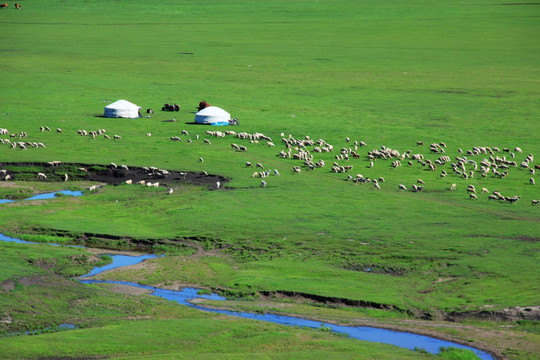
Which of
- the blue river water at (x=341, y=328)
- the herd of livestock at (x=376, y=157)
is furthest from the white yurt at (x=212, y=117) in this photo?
the blue river water at (x=341, y=328)

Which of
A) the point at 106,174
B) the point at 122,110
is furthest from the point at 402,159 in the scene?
the point at 122,110

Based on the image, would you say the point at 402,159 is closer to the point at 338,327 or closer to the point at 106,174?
the point at 106,174

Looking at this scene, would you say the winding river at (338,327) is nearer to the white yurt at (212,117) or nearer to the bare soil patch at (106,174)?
the bare soil patch at (106,174)

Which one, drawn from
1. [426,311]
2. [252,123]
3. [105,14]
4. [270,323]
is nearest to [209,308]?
[270,323]

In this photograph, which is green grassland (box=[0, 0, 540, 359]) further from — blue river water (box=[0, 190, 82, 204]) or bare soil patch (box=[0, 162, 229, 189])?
bare soil patch (box=[0, 162, 229, 189])

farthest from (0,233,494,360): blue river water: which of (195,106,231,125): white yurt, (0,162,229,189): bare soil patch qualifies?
(195,106,231,125): white yurt
